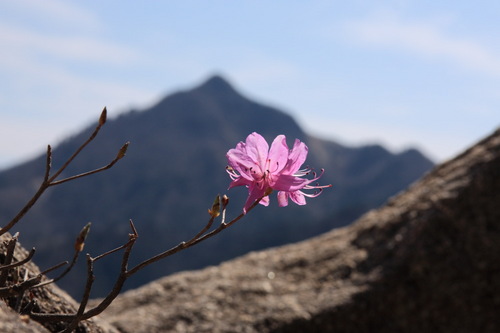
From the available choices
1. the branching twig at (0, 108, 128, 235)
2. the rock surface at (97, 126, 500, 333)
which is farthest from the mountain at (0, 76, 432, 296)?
the branching twig at (0, 108, 128, 235)

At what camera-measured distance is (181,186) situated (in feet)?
236

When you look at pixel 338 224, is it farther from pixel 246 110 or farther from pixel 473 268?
pixel 473 268

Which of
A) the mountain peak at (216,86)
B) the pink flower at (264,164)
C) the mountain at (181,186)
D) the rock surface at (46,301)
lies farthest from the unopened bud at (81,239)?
the mountain peak at (216,86)

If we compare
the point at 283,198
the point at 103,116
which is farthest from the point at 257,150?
the point at 103,116

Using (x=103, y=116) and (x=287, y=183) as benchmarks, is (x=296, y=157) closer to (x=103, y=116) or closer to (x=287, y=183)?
(x=287, y=183)

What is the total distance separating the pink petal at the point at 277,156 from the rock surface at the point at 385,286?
9.52ft

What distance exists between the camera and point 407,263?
457 cm

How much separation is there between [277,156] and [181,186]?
232ft

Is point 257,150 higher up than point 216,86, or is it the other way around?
point 216,86

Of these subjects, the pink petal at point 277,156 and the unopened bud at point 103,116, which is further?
the pink petal at point 277,156

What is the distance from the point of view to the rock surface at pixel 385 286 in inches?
175

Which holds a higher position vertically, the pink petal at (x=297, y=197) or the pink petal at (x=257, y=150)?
the pink petal at (x=257, y=150)

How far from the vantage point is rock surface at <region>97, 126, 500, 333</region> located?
14.6 ft

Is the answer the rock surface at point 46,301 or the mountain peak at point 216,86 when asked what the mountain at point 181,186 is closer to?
the mountain peak at point 216,86
